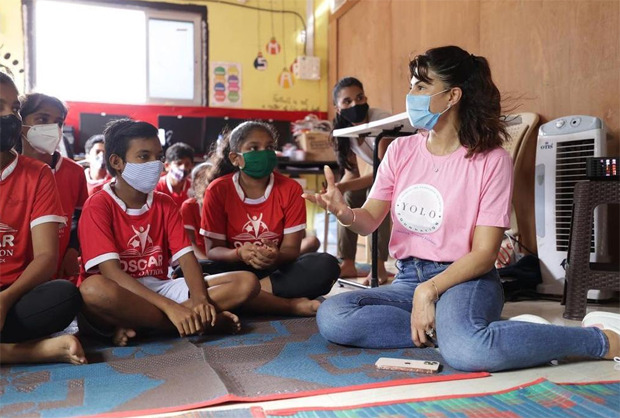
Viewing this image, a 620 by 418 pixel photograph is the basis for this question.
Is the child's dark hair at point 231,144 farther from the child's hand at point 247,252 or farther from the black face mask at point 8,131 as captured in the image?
the black face mask at point 8,131

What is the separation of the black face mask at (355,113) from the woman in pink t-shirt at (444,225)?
4.68 ft

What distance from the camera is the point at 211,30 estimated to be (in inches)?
238

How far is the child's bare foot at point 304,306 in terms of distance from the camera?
227cm

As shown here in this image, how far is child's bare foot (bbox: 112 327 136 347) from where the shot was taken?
5.93 feet

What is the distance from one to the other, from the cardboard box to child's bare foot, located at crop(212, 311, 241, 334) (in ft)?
10.2

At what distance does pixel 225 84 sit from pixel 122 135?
415 centimetres

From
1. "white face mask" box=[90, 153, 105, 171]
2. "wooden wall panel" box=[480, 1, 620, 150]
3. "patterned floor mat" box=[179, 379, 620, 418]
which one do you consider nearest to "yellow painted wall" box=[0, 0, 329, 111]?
"white face mask" box=[90, 153, 105, 171]

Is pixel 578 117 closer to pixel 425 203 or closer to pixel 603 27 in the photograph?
pixel 603 27

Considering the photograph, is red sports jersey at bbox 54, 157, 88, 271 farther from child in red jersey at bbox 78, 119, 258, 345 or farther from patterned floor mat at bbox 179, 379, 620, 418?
patterned floor mat at bbox 179, 379, 620, 418

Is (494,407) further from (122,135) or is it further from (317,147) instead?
(317,147)

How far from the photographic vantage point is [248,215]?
7.98ft

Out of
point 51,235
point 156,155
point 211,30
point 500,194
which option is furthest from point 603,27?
point 211,30

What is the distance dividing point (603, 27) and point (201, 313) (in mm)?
2297

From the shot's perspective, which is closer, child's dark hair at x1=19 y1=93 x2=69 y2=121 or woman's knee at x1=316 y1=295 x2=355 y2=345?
woman's knee at x1=316 y1=295 x2=355 y2=345
